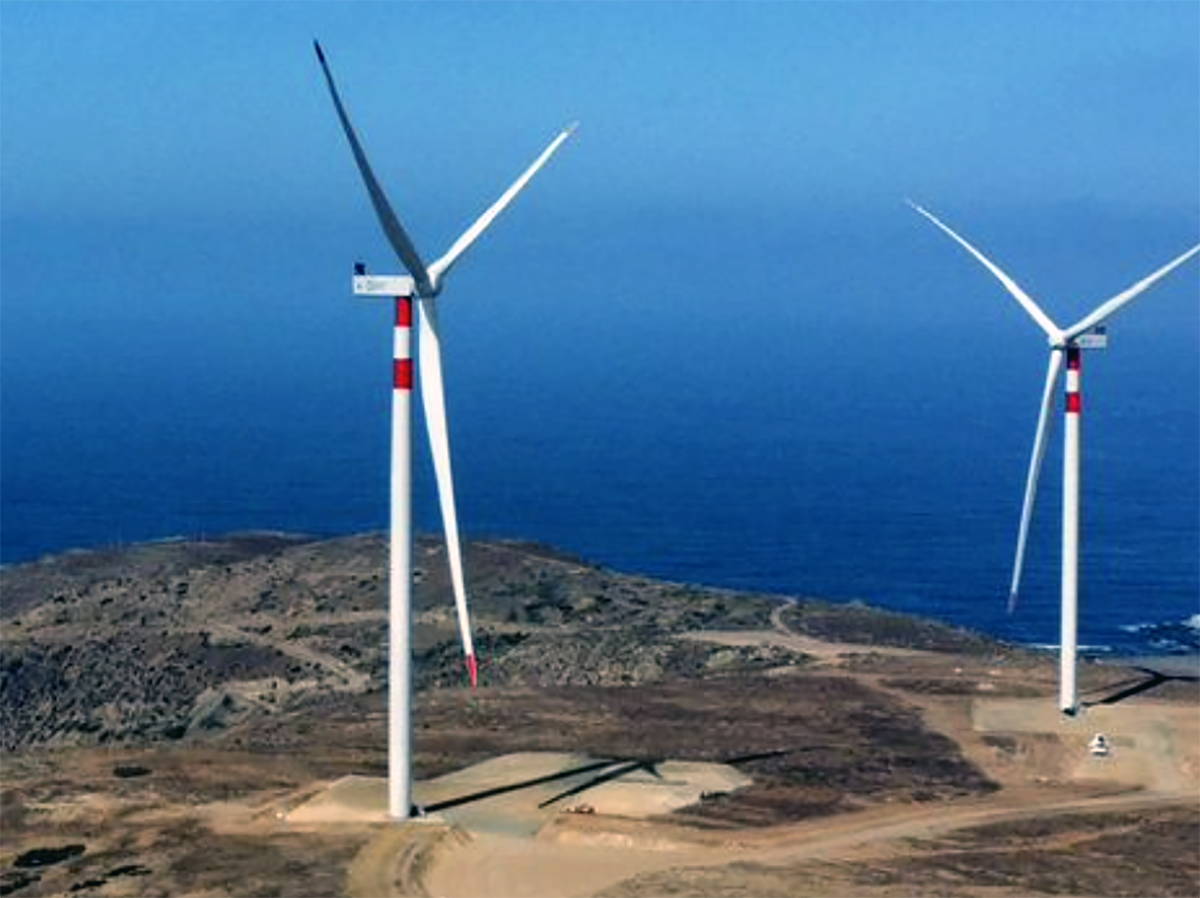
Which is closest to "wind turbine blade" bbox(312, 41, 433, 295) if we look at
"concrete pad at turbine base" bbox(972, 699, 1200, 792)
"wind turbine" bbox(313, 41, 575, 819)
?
"wind turbine" bbox(313, 41, 575, 819)

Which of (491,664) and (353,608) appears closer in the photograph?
(491,664)

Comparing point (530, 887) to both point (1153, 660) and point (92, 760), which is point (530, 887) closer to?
point (92, 760)

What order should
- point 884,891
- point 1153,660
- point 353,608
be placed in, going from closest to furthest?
point 884,891, point 353,608, point 1153,660

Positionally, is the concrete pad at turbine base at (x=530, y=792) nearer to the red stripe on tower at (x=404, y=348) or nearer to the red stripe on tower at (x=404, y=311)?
the red stripe on tower at (x=404, y=348)

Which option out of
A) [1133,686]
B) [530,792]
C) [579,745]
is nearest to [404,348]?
[530,792]

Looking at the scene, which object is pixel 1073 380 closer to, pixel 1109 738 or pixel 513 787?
pixel 1109 738

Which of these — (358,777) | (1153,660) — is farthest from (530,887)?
(1153,660)
